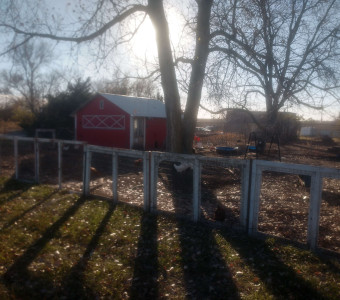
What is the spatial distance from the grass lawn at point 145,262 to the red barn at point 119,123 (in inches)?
594

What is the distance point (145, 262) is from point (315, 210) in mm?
2852

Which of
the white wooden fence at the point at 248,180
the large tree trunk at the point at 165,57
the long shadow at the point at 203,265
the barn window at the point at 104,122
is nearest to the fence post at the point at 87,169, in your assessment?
the white wooden fence at the point at 248,180

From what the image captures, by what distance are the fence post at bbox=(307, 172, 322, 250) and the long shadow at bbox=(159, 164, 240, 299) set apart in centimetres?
153

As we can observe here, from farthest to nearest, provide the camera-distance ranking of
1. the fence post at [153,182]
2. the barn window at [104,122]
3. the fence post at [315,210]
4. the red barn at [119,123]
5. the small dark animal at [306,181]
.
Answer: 1. the barn window at [104,122]
2. the red barn at [119,123]
3. the small dark animal at [306,181]
4. the fence post at [153,182]
5. the fence post at [315,210]

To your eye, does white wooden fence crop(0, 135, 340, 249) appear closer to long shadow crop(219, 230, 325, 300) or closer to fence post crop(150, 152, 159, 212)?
fence post crop(150, 152, 159, 212)

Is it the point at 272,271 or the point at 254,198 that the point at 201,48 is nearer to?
the point at 254,198

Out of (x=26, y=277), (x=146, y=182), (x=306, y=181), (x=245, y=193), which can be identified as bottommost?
(x=26, y=277)

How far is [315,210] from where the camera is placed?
5.22 m

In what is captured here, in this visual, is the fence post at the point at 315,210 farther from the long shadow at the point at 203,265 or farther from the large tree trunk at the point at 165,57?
the large tree trunk at the point at 165,57

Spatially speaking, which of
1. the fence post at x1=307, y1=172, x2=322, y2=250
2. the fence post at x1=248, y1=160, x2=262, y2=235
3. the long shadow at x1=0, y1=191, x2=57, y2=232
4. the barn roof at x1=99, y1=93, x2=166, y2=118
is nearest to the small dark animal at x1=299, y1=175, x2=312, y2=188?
the fence post at x1=248, y1=160, x2=262, y2=235

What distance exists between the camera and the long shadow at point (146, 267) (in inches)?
166

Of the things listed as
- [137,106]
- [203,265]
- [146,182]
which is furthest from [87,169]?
[137,106]

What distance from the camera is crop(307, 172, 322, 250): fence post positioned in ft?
17.0

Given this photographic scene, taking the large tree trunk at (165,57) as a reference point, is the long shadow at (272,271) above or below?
below
